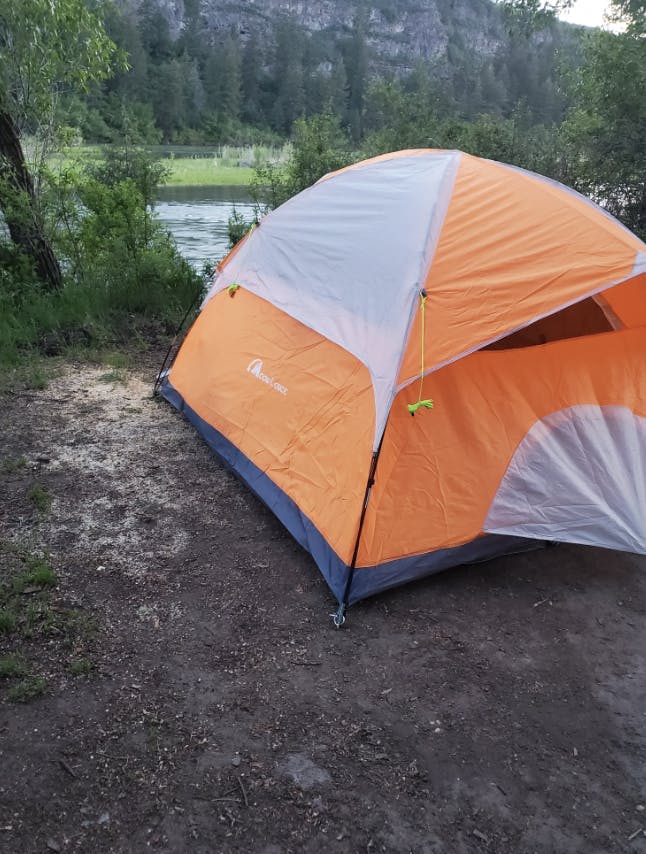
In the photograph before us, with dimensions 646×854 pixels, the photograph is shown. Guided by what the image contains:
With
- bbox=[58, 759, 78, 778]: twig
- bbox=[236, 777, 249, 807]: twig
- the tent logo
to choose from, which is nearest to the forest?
the tent logo

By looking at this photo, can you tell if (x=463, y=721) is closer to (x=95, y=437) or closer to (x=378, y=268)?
(x=378, y=268)

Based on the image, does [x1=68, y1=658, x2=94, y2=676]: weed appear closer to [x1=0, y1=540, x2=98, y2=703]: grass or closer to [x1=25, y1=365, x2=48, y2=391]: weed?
[x1=0, y1=540, x2=98, y2=703]: grass

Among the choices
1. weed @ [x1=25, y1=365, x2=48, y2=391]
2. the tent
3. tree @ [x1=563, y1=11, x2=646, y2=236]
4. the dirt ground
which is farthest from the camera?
tree @ [x1=563, y1=11, x2=646, y2=236]

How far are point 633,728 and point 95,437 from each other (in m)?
3.86

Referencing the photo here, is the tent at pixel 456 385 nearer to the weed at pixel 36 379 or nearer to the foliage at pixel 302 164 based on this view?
the weed at pixel 36 379

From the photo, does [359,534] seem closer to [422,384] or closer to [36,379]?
[422,384]

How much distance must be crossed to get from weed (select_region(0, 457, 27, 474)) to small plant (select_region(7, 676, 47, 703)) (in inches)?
79.3

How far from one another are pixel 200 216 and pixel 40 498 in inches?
759

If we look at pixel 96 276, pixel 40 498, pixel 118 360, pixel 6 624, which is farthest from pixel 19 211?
pixel 6 624

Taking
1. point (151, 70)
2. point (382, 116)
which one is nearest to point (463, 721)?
point (382, 116)

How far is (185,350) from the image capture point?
5078 mm

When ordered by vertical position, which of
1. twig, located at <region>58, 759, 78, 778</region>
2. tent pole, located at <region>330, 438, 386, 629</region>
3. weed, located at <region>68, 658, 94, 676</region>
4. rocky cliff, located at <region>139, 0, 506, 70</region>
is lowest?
weed, located at <region>68, 658, 94, 676</region>

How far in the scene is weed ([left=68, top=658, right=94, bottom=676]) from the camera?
Answer: 2.59m

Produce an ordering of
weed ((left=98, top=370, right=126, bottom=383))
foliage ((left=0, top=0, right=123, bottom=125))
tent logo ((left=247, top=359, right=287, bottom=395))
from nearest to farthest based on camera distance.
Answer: tent logo ((left=247, top=359, right=287, bottom=395)) < weed ((left=98, top=370, right=126, bottom=383)) < foliage ((left=0, top=0, right=123, bottom=125))
